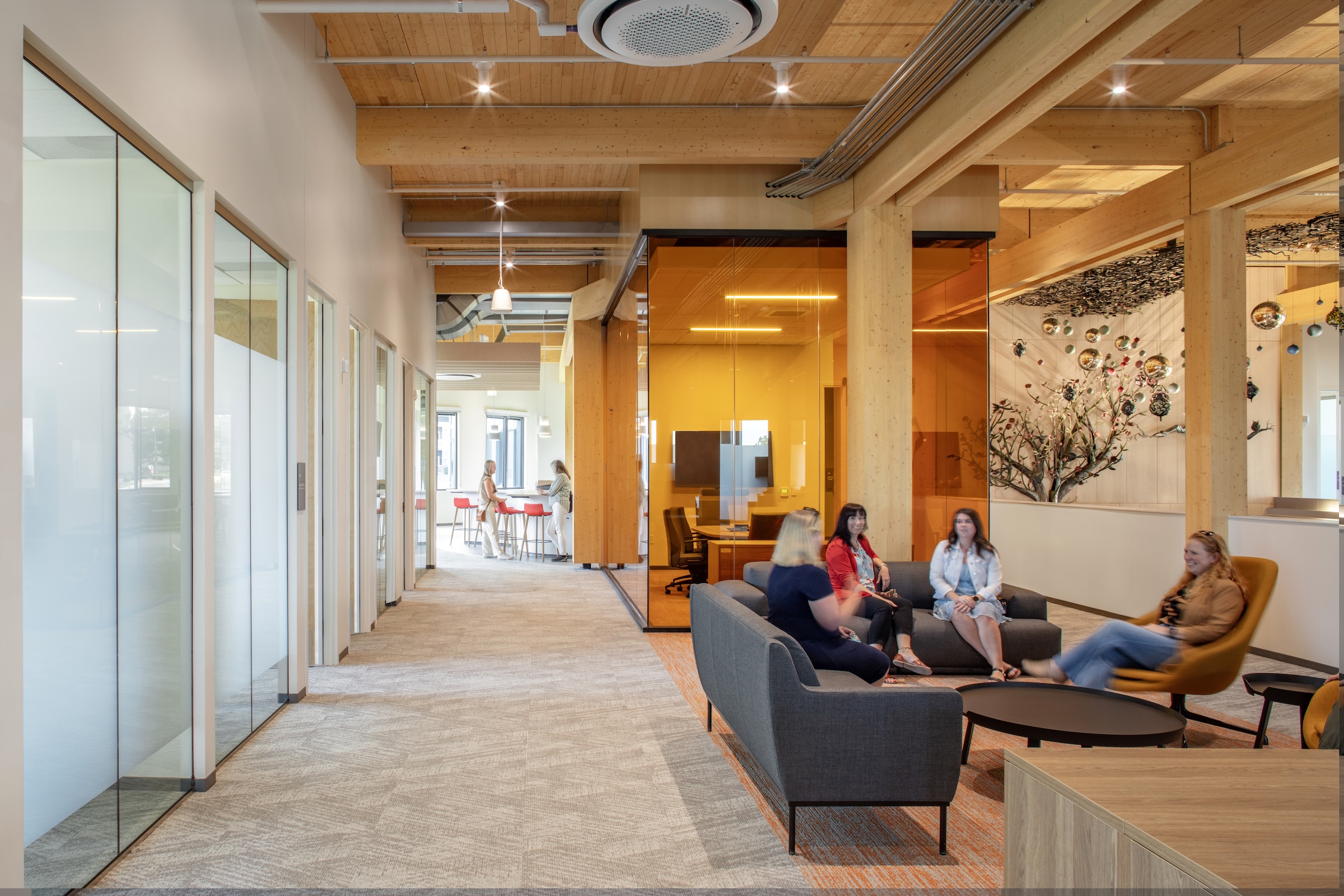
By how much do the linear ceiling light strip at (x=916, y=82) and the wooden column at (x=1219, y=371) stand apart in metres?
2.85

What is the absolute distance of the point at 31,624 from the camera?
103 inches

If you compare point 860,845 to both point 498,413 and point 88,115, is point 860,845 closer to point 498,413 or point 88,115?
point 88,115

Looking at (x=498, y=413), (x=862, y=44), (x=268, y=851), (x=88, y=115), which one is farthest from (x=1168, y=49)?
(x=498, y=413)

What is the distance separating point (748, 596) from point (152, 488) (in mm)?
3131

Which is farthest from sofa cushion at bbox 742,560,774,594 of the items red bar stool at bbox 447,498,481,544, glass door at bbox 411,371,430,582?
red bar stool at bbox 447,498,481,544

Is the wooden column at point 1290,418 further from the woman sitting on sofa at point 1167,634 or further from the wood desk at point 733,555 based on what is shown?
the woman sitting on sofa at point 1167,634

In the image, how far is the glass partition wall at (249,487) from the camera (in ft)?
13.9

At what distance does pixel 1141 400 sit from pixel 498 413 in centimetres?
1491

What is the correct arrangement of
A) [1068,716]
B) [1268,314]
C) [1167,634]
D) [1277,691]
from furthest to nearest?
1. [1268,314]
2. [1167,634]
3. [1277,691]
4. [1068,716]

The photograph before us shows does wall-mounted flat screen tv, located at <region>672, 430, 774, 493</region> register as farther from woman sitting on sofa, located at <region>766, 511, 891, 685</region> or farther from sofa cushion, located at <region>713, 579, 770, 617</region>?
woman sitting on sofa, located at <region>766, 511, 891, 685</region>

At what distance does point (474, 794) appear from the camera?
391cm

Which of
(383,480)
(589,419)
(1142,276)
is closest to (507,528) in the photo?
(589,419)

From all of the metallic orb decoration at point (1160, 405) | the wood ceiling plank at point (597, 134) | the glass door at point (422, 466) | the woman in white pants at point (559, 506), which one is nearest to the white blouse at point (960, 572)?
the wood ceiling plank at point (597, 134)

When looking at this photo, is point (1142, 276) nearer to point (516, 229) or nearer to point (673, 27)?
point (516, 229)
